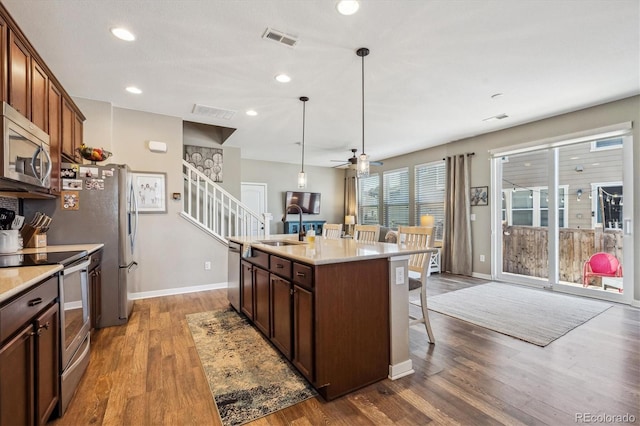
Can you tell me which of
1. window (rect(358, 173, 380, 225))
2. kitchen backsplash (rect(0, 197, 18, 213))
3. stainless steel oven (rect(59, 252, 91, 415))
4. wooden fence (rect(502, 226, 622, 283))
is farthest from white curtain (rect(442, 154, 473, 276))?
kitchen backsplash (rect(0, 197, 18, 213))

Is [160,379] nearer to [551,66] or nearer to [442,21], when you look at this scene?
[442,21]

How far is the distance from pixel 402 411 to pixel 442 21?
9.16ft

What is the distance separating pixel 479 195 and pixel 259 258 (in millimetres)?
4631

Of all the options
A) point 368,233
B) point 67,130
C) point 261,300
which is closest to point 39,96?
point 67,130

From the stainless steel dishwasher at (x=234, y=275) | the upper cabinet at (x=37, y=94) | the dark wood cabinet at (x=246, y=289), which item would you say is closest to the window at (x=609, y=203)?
the dark wood cabinet at (x=246, y=289)

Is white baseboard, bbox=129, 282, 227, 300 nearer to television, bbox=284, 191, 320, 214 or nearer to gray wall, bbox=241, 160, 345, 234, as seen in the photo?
gray wall, bbox=241, 160, 345, 234

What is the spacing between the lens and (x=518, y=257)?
518 centimetres

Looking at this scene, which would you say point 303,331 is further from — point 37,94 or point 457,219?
point 457,219

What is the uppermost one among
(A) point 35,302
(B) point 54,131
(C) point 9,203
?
(B) point 54,131

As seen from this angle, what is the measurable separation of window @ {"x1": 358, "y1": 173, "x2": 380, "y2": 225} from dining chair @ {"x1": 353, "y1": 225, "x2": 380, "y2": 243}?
15.9ft

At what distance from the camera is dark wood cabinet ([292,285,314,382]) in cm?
192

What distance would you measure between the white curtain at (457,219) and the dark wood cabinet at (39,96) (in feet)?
20.3

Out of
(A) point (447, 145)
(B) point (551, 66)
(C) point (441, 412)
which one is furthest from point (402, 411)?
(A) point (447, 145)

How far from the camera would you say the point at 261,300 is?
277 cm
